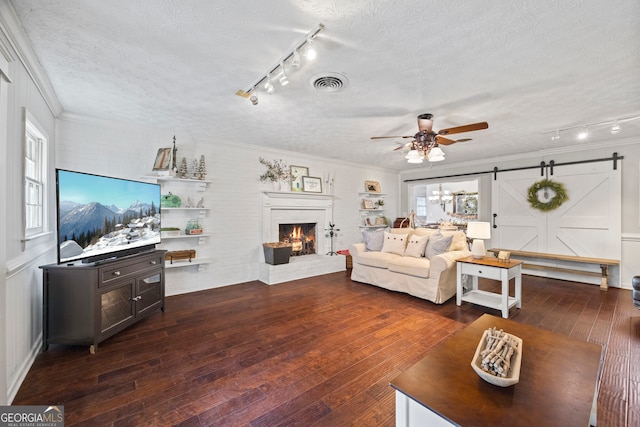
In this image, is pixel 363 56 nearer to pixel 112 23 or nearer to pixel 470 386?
pixel 112 23

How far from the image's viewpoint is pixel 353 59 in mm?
2102

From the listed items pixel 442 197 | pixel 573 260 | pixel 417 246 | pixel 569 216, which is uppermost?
pixel 442 197

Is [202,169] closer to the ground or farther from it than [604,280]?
farther from it

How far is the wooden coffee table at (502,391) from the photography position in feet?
3.62

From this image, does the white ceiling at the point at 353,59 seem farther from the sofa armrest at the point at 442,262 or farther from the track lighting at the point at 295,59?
the sofa armrest at the point at 442,262

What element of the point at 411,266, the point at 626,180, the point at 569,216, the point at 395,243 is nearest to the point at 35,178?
the point at 411,266

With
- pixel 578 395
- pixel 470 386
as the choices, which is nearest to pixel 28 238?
pixel 470 386

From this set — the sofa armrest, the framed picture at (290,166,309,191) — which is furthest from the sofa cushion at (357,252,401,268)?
the framed picture at (290,166,309,191)

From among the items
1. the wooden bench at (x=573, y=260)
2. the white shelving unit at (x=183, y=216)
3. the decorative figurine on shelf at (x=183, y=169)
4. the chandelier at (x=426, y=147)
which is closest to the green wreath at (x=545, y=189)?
the wooden bench at (x=573, y=260)

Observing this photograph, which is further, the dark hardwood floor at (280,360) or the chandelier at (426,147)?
the chandelier at (426,147)

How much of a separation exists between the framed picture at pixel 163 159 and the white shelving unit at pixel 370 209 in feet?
13.8

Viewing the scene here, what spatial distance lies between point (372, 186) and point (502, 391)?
18.8ft

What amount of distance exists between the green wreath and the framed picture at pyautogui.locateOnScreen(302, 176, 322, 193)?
13.8 feet

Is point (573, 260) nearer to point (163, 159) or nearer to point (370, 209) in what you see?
point (370, 209)
